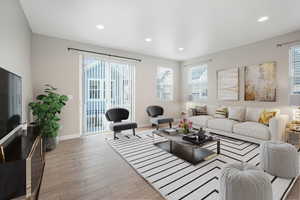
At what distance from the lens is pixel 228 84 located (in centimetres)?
465

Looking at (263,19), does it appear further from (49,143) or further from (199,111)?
(49,143)

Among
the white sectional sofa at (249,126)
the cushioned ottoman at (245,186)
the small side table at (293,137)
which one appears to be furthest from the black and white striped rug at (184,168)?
the small side table at (293,137)

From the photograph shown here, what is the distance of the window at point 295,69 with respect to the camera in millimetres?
3363

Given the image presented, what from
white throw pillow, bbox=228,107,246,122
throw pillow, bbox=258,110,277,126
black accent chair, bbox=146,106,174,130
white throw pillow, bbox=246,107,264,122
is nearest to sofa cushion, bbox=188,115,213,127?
white throw pillow, bbox=228,107,246,122

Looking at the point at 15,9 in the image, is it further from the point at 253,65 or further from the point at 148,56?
the point at 253,65

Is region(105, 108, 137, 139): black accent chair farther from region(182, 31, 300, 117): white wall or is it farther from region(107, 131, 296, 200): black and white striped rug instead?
region(182, 31, 300, 117): white wall

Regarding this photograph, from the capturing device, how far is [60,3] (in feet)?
7.65

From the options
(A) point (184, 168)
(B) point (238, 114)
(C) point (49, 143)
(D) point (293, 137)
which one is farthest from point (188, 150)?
(C) point (49, 143)

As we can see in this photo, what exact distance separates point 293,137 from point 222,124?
1491 millimetres

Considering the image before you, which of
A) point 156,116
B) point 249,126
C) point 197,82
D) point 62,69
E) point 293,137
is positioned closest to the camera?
point 293,137

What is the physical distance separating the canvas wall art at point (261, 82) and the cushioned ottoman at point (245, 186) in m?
3.28

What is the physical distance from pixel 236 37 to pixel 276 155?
3027mm

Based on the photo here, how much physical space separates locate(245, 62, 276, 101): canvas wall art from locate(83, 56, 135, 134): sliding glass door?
3726 millimetres

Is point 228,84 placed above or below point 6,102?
above
